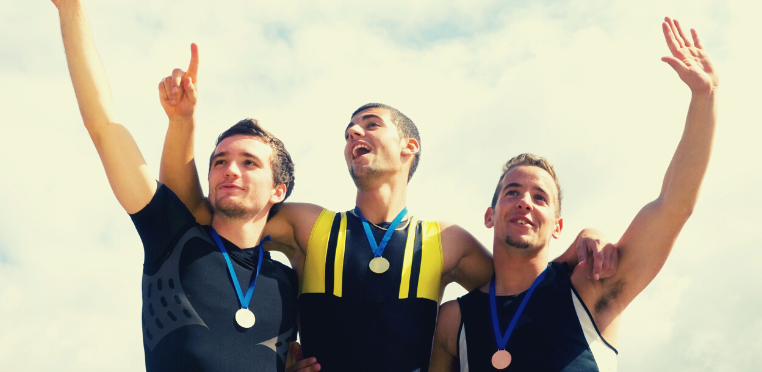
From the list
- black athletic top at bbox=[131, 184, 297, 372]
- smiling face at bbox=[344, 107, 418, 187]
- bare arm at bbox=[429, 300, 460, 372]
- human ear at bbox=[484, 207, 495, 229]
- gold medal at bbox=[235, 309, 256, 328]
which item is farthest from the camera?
smiling face at bbox=[344, 107, 418, 187]

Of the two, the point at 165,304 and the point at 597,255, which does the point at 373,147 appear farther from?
the point at 165,304

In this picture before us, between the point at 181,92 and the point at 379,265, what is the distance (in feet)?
8.55

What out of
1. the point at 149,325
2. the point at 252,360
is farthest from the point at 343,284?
the point at 149,325

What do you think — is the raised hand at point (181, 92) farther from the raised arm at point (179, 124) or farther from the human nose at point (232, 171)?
the human nose at point (232, 171)

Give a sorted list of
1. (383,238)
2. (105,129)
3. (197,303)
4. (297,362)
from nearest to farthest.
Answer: (105,129)
(197,303)
(297,362)
(383,238)

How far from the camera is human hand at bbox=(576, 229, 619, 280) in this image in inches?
253

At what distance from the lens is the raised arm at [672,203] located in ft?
21.0

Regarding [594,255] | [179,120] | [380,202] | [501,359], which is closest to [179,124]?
[179,120]

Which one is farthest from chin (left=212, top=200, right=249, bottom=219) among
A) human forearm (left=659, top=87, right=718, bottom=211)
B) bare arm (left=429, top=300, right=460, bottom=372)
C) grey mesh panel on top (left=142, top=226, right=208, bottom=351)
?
human forearm (left=659, top=87, right=718, bottom=211)

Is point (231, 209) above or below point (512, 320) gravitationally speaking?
above

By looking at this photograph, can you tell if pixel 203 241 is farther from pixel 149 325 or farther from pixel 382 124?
pixel 382 124

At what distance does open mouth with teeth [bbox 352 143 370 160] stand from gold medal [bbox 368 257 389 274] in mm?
1346

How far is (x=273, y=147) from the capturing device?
748cm

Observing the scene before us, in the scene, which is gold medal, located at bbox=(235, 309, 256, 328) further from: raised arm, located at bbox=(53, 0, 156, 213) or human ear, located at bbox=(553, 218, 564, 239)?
human ear, located at bbox=(553, 218, 564, 239)
